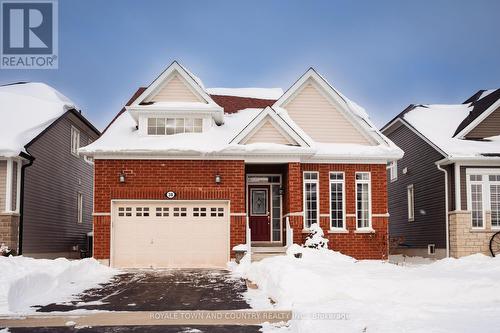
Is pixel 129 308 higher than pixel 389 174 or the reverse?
the reverse

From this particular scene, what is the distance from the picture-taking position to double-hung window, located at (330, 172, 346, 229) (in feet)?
70.5

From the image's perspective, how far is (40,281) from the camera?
13750mm

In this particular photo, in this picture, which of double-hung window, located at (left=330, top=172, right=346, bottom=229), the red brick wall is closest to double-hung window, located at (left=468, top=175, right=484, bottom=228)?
double-hung window, located at (left=330, top=172, right=346, bottom=229)

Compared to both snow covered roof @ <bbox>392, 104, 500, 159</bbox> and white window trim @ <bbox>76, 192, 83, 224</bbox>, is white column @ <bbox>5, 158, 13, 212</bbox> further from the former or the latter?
snow covered roof @ <bbox>392, 104, 500, 159</bbox>

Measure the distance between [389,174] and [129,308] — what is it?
21.2 m

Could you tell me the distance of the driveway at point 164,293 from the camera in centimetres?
1184

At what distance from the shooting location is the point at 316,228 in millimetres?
20422

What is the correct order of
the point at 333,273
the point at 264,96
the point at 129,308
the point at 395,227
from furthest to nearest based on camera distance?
the point at 395,227 → the point at 264,96 → the point at 333,273 → the point at 129,308

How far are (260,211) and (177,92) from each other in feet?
17.0

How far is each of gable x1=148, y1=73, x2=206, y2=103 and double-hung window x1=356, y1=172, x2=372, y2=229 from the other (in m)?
6.16

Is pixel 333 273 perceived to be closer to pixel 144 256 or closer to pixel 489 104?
pixel 144 256

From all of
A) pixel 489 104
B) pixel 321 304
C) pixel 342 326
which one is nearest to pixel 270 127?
pixel 489 104

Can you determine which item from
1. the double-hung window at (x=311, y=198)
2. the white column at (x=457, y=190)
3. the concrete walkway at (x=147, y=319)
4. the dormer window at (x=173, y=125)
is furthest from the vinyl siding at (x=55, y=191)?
the white column at (x=457, y=190)

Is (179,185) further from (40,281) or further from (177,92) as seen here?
(40,281)
